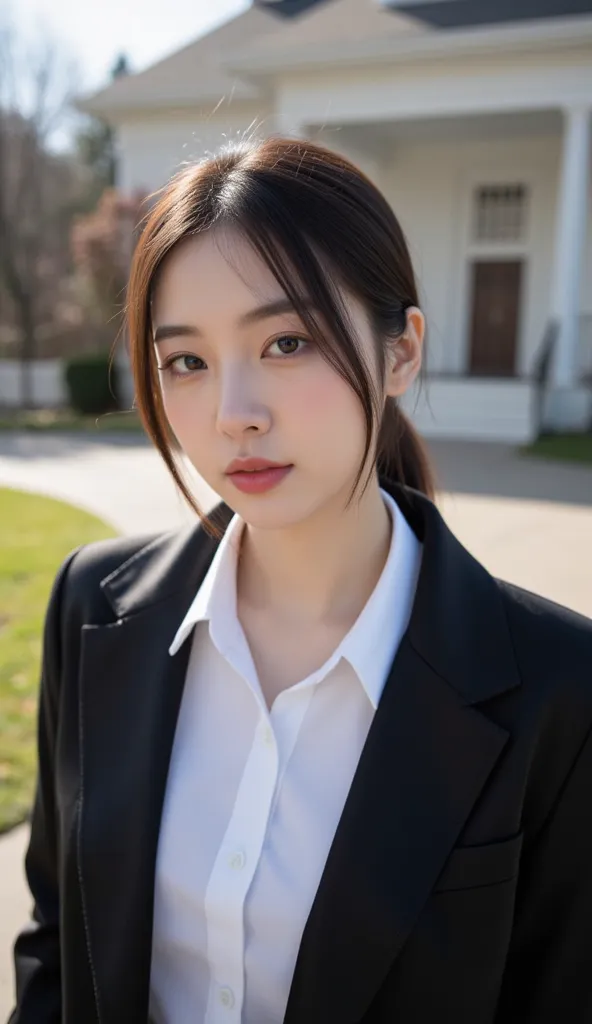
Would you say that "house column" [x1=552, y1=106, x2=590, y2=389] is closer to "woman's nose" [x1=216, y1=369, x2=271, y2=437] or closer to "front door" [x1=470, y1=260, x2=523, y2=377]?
"front door" [x1=470, y1=260, x2=523, y2=377]

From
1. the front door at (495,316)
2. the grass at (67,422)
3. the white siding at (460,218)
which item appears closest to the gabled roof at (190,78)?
the white siding at (460,218)

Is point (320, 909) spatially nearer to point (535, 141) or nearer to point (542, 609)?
point (542, 609)

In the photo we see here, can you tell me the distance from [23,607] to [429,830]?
4.11m

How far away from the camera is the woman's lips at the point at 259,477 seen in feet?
4.07

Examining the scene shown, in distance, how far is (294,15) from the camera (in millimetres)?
18125

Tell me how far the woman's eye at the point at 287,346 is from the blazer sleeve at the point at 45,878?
71 cm

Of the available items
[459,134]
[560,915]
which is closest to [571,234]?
[459,134]

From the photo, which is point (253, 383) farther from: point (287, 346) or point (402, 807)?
point (402, 807)

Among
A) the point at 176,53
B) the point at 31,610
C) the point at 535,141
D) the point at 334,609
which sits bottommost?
the point at 31,610

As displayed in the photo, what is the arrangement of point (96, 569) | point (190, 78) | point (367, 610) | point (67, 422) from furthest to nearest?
1. point (190, 78)
2. point (67, 422)
3. point (96, 569)
4. point (367, 610)

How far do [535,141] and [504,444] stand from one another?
7112mm

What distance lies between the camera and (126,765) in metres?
1.45

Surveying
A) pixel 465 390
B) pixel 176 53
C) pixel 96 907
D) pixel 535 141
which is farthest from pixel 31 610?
pixel 176 53

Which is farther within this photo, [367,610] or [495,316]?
[495,316]
